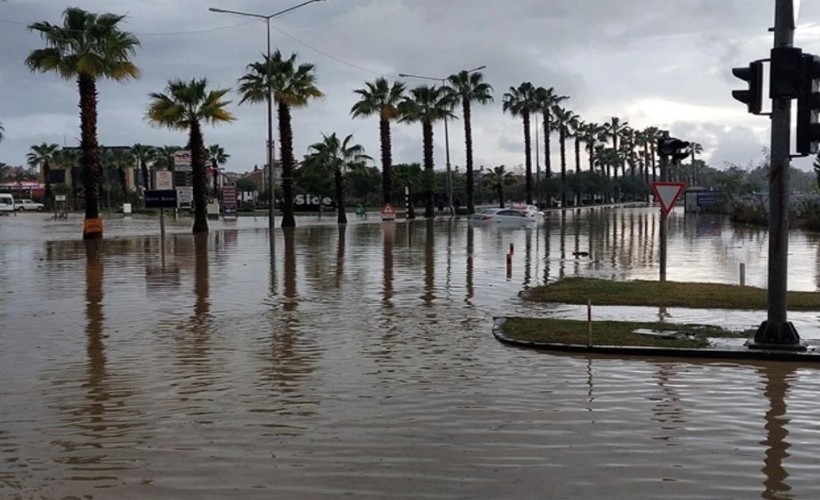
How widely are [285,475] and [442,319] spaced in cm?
853

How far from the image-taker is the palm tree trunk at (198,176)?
4719 centimetres

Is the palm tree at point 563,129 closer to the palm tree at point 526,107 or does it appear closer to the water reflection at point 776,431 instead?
the palm tree at point 526,107

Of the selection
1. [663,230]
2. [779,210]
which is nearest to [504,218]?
[663,230]

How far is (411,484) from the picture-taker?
612cm

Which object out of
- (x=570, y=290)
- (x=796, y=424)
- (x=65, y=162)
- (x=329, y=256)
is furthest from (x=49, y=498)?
(x=65, y=162)

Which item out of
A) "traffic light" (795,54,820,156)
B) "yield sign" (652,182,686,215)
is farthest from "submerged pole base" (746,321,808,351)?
"yield sign" (652,182,686,215)

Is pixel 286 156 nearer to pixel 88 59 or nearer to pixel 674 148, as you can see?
pixel 88 59

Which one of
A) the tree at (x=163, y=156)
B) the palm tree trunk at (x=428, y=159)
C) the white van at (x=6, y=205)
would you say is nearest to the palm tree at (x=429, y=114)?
the palm tree trunk at (x=428, y=159)

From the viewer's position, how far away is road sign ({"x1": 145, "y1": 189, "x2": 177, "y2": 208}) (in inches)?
1681

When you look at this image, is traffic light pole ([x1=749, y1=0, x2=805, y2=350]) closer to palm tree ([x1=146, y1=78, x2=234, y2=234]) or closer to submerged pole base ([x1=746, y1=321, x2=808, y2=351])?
submerged pole base ([x1=746, y1=321, x2=808, y2=351])

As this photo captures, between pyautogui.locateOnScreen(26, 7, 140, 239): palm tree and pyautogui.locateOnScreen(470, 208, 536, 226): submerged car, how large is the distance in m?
25.0

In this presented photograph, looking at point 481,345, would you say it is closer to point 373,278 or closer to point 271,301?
point 271,301

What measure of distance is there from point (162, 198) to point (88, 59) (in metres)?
7.53

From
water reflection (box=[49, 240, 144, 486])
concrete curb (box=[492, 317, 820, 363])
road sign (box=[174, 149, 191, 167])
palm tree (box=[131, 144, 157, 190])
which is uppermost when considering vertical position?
palm tree (box=[131, 144, 157, 190])
